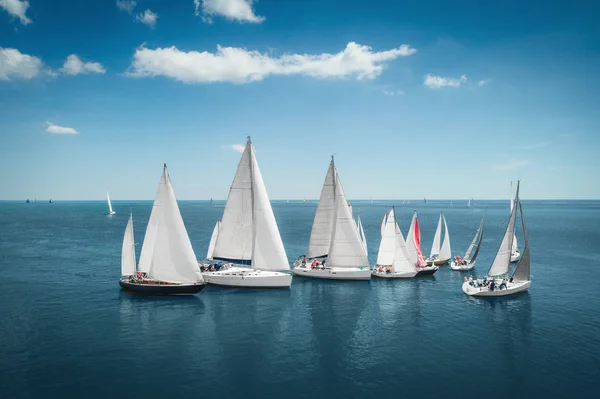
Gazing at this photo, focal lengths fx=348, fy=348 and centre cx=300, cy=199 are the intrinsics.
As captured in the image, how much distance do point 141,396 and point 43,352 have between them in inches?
518

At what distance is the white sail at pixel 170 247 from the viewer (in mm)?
44750

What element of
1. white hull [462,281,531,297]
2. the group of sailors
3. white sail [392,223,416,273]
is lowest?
white hull [462,281,531,297]

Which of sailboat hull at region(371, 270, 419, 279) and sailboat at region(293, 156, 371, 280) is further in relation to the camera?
sailboat hull at region(371, 270, 419, 279)

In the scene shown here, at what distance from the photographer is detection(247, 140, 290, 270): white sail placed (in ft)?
163

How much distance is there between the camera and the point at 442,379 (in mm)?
26562

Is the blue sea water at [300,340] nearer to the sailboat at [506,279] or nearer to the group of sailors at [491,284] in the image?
the sailboat at [506,279]

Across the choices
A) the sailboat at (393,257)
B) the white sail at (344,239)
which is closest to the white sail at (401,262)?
the sailboat at (393,257)

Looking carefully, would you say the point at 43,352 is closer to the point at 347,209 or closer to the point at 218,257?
the point at 218,257

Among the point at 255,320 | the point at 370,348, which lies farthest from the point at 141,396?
the point at 370,348

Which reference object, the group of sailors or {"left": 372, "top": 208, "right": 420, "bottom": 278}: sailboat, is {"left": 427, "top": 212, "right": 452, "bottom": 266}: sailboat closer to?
{"left": 372, "top": 208, "right": 420, "bottom": 278}: sailboat

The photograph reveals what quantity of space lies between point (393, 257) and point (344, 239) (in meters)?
9.72

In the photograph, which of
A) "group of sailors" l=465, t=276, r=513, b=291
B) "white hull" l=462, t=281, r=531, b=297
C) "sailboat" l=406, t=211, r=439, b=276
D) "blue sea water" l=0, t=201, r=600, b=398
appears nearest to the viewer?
"blue sea water" l=0, t=201, r=600, b=398

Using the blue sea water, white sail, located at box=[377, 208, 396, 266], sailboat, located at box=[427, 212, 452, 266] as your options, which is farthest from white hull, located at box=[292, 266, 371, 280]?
sailboat, located at box=[427, 212, 452, 266]

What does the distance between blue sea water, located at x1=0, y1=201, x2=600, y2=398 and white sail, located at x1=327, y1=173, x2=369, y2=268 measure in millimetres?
3839
